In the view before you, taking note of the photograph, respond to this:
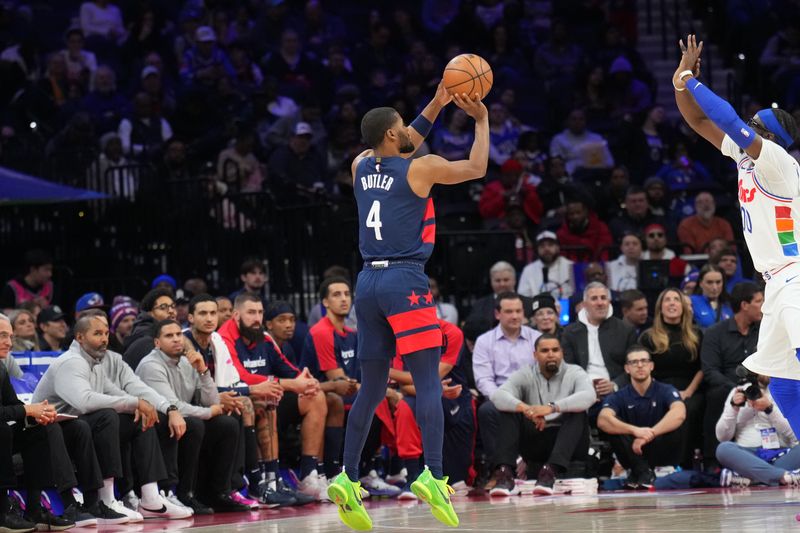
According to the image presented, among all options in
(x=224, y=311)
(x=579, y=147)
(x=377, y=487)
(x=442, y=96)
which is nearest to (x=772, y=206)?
(x=442, y=96)

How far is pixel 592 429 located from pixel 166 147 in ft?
21.2

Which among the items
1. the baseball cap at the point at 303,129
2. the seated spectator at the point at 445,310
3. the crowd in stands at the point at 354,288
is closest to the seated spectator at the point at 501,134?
the crowd in stands at the point at 354,288

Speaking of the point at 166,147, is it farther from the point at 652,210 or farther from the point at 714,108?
the point at 714,108

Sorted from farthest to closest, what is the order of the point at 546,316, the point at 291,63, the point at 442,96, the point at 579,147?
the point at 291,63
the point at 579,147
the point at 546,316
the point at 442,96

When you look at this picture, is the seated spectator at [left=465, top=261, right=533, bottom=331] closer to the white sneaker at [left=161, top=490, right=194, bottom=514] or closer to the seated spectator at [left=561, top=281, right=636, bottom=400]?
the seated spectator at [left=561, top=281, right=636, bottom=400]

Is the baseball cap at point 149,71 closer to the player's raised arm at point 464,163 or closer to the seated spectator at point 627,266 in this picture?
the seated spectator at point 627,266

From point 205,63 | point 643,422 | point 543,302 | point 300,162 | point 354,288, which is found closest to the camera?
point 643,422

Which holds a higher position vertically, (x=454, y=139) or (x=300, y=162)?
(x=454, y=139)

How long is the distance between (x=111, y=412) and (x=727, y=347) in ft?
17.0

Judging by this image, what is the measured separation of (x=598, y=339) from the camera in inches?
475

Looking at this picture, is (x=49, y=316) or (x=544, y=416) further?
(x=49, y=316)

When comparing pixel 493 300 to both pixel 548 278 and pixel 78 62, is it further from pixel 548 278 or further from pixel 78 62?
pixel 78 62

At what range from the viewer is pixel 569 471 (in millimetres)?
10992

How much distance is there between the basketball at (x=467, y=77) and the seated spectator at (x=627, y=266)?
661 cm
